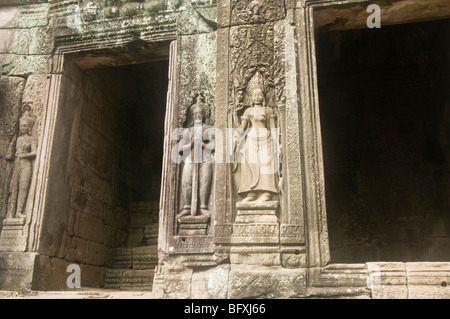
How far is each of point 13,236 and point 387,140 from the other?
6.21 metres

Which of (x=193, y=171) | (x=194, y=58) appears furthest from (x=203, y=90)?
(x=193, y=171)

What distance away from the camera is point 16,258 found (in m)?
5.51

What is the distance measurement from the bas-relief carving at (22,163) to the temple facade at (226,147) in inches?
0.7

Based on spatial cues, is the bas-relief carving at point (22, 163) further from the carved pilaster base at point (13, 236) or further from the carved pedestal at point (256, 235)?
the carved pedestal at point (256, 235)

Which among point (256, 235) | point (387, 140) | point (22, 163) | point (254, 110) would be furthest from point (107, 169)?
point (387, 140)

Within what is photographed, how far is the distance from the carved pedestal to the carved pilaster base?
2702 mm

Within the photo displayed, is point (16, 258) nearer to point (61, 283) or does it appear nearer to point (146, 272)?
point (61, 283)

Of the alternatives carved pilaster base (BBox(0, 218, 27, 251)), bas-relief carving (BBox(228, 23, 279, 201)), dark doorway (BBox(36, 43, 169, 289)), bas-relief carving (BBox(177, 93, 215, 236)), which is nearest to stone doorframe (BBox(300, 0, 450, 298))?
bas-relief carving (BBox(228, 23, 279, 201))

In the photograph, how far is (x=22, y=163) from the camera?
19.5 feet

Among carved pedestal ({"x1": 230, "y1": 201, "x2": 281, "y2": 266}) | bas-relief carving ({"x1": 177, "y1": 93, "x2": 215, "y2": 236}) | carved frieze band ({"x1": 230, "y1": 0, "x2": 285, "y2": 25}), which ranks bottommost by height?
carved pedestal ({"x1": 230, "y1": 201, "x2": 281, "y2": 266})

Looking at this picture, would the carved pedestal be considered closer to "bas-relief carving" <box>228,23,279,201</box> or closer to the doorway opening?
"bas-relief carving" <box>228,23,279,201</box>

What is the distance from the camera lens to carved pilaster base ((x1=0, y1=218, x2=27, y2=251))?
559cm

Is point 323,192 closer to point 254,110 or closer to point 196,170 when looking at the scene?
point 254,110
